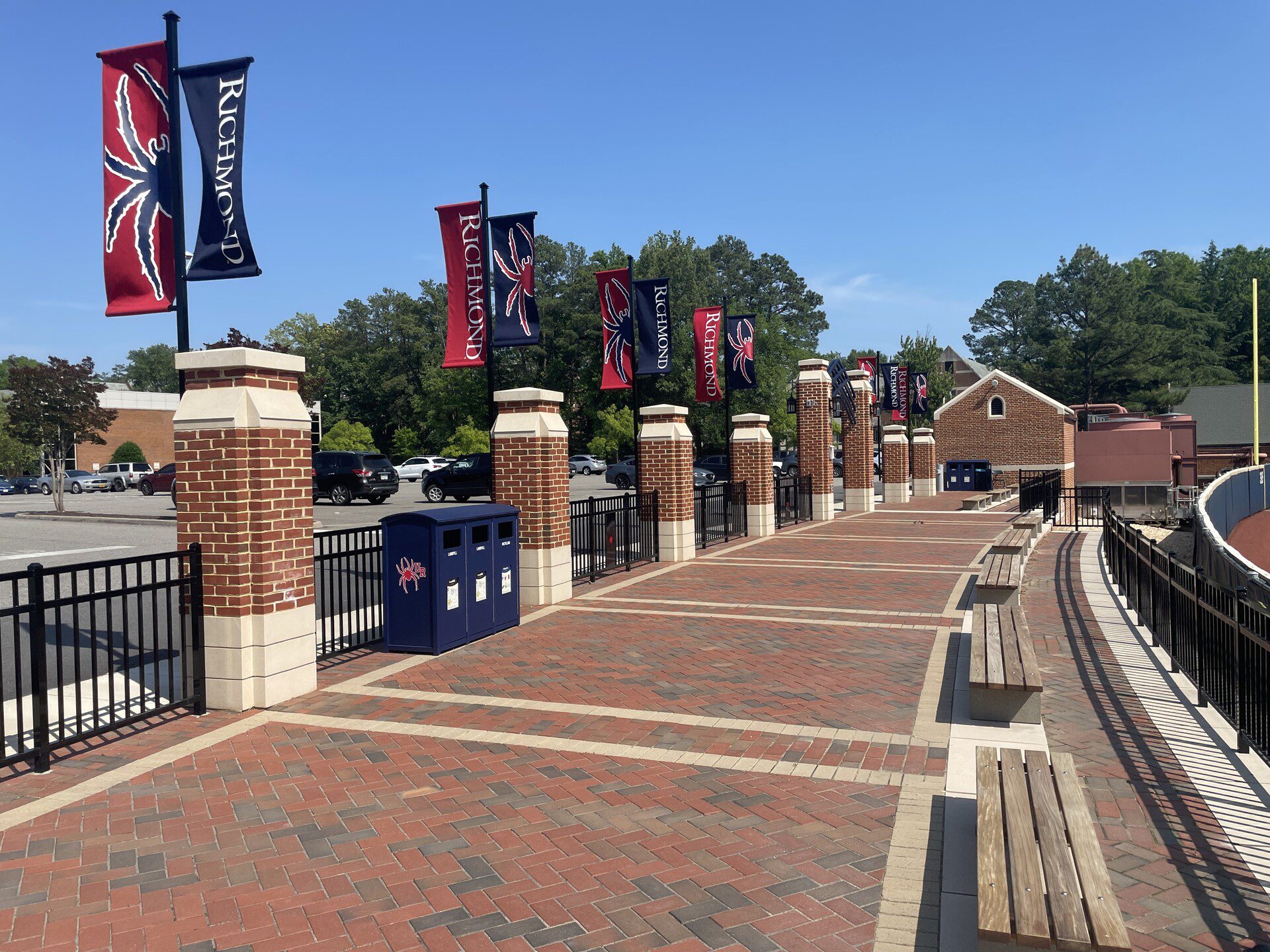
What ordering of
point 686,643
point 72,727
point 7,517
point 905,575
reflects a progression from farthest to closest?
point 7,517 → point 905,575 → point 686,643 → point 72,727

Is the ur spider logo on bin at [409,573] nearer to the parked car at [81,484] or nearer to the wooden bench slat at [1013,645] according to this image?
the wooden bench slat at [1013,645]

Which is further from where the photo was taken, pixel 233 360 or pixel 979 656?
pixel 233 360

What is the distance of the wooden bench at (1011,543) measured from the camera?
13.0m

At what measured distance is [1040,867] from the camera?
350cm

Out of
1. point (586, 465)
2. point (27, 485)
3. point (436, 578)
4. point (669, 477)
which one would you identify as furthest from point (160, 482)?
point (436, 578)

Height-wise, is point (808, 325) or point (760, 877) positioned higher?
point (808, 325)

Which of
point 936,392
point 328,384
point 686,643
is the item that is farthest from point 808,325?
point 686,643

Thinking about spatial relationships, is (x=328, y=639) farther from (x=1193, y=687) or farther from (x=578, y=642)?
(x=1193, y=687)

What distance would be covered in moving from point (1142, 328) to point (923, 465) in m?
42.5

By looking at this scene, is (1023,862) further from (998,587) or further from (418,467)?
(418,467)

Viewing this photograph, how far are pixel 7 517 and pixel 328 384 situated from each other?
55316mm

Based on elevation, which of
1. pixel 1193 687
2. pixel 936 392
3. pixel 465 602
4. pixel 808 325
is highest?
pixel 808 325

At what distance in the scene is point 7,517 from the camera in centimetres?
2923

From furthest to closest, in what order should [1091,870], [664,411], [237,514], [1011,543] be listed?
[664,411] < [1011,543] < [237,514] < [1091,870]
